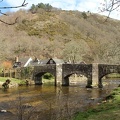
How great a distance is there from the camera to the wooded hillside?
9503 centimetres

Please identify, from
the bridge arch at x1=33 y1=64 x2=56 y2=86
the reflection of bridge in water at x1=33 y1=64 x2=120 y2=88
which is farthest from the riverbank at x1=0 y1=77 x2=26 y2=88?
the reflection of bridge in water at x1=33 y1=64 x2=120 y2=88

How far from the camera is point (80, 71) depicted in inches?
2025

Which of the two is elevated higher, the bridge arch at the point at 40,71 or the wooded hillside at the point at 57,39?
the wooded hillside at the point at 57,39

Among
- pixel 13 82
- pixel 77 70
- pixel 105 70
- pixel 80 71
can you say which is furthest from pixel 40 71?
pixel 105 70

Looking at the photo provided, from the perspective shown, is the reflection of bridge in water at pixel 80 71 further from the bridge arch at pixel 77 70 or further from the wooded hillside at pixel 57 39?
the wooded hillside at pixel 57 39

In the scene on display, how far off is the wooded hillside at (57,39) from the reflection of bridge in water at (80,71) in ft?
102

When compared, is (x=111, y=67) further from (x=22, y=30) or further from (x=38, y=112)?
(x=22, y=30)

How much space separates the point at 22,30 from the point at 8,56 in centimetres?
6975

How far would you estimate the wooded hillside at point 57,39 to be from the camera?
95031 mm

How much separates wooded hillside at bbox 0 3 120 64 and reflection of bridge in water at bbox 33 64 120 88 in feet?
102

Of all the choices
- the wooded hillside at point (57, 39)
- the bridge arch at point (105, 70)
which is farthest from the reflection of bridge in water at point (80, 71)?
the wooded hillside at point (57, 39)

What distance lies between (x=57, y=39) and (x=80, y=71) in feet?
333

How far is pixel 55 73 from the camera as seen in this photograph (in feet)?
178

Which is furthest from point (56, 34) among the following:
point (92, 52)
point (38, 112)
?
point (38, 112)
